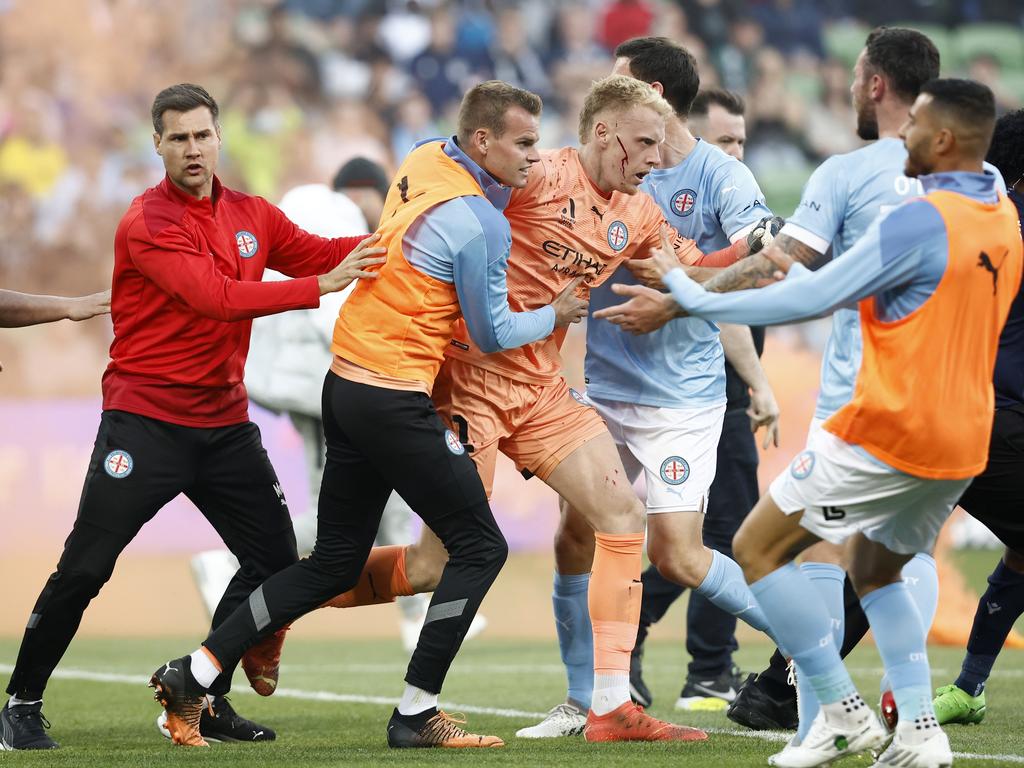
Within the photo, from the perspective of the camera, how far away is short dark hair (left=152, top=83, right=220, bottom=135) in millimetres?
5352

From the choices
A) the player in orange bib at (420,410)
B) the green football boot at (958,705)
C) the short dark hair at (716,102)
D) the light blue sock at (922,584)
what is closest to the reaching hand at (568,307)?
the player in orange bib at (420,410)

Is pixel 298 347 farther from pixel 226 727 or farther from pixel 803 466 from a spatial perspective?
pixel 803 466

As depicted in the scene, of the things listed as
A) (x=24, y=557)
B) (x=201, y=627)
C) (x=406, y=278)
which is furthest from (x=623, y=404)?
(x=24, y=557)

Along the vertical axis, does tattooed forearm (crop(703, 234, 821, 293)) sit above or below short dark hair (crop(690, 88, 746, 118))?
below

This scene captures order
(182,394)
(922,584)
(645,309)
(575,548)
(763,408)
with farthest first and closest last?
(763,408) < (575,548) < (182,394) < (922,584) < (645,309)

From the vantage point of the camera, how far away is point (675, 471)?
568 centimetres

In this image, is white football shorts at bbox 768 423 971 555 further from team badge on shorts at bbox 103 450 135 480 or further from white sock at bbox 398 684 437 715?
team badge on shorts at bbox 103 450 135 480

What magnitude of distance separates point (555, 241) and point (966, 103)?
175 cm

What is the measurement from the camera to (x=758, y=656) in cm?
888

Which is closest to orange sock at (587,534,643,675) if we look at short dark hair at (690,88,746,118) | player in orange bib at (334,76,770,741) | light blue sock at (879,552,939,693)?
player in orange bib at (334,76,770,741)

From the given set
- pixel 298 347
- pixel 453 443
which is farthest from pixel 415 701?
pixel 298 347

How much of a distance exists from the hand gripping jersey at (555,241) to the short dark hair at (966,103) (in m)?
1.57

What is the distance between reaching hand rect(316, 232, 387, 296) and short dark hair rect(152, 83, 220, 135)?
2.86 feet

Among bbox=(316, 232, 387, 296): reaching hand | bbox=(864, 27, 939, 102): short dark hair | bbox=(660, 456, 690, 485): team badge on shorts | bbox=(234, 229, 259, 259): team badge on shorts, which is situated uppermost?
bbox=(864, 27, 939, 102): short dark hair
